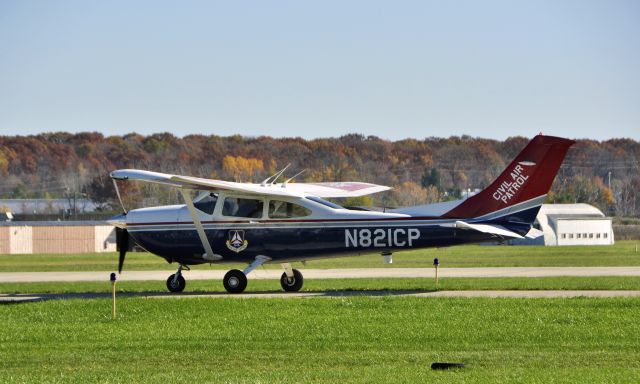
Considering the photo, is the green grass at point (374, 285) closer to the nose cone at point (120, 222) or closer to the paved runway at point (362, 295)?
the paved runway at point (362, 295)

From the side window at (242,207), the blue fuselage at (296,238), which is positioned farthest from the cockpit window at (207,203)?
the blue fuselage at (296,238)

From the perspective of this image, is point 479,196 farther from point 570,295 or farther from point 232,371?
point 232,371

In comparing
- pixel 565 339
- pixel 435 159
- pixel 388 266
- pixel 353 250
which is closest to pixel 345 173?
pixel 435 159

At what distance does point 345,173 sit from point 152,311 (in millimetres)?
130530

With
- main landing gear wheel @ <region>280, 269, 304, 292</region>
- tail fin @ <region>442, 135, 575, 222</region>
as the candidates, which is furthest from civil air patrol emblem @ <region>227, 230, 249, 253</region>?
tail fin @ <region>442, 135, 575, 222</region>

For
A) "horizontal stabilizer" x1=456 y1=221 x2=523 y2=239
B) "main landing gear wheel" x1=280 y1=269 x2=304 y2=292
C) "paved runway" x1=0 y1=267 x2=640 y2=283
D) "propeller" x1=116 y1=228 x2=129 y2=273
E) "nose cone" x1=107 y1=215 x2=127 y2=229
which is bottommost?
"paved runway" x1=0 y1=267 x2=640 y2=283

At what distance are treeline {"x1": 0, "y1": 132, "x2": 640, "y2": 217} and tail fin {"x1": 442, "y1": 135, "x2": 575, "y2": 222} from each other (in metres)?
113

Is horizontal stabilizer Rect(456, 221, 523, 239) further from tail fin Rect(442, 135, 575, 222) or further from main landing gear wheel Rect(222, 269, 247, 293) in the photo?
A: main landing gear wheel Rect(222, 269, 247, 293)

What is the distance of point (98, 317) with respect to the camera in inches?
877

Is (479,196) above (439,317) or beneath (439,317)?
above

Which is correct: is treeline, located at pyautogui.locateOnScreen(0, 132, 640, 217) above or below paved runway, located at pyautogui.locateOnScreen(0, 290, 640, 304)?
above

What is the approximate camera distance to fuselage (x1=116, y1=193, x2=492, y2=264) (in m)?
27.0

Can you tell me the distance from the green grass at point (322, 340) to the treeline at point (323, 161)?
385ft

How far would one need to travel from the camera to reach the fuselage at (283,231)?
27.0 meters
